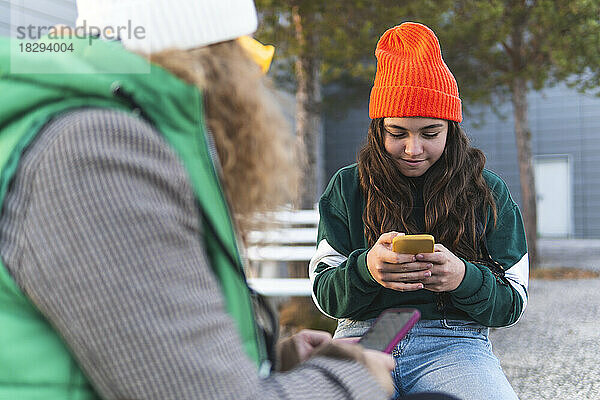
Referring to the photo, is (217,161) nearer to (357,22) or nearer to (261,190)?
(261,190)

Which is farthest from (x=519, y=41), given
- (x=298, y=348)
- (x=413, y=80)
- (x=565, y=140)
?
(x=565, y=140)

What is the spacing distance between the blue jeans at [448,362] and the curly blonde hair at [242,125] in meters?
0.92

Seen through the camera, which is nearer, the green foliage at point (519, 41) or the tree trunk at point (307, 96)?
the tree trunk at point (307, 96)

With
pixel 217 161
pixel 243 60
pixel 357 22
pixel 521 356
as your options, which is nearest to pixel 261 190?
pixel 217 161

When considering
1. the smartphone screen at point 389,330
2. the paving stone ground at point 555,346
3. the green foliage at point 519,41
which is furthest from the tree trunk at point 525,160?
the smartphone screen at point 389,330

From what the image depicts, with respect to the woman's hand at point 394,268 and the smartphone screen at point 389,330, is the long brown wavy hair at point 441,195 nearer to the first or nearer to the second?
the woman's hand at point 394,268

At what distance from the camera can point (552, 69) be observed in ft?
33.3

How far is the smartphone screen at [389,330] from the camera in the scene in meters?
1.42

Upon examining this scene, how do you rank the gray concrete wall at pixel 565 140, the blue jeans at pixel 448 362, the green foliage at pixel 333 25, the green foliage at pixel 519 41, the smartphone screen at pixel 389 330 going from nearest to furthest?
1. the smartphone screen at pixel 389 330
2. the blue jeans at pixel 448 362
3. the green foliage at pixel 333 25
4. the green foliage at pixel 519 41
5. the gray concrete wall at pixel 565 140

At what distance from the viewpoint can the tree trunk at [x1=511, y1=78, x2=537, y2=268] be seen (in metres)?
9.98

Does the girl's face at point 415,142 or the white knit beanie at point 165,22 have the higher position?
the white knit beanie at point 165,22

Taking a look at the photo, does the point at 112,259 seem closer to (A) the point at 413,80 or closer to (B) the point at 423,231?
(B) the point at 423,231

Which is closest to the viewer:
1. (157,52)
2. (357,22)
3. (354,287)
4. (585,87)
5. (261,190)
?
(157,52)

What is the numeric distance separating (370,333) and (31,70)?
99cm
